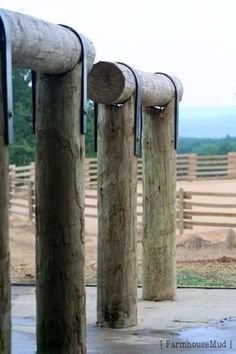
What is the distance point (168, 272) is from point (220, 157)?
22755 millimetres

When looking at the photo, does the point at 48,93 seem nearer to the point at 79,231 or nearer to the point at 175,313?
the point at 79,231

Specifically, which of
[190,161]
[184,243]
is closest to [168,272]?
[184,243]

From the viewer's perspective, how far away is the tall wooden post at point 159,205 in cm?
679

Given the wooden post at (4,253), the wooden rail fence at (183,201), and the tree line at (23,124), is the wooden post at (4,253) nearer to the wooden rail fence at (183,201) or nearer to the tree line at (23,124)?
the wooden rail fence at (183,201)

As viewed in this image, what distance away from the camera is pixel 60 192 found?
13.8ft

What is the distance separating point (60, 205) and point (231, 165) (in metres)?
25.0

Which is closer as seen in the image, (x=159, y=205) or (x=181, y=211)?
(x=159, y=205)

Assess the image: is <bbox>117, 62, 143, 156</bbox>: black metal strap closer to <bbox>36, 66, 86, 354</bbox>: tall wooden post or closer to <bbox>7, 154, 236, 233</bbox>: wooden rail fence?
<bbox>36, 66, 86, 354</bbox>: tall wooden post

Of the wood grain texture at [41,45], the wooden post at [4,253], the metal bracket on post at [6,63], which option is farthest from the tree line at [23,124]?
the wooden post at [4,253]

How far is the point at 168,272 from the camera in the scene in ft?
22.9

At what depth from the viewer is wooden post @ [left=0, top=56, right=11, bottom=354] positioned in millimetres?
3146

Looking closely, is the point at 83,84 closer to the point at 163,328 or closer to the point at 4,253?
the point at 4,253

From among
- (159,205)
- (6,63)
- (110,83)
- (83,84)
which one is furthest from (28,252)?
(6,63)

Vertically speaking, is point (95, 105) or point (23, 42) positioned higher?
point (23, 42)
